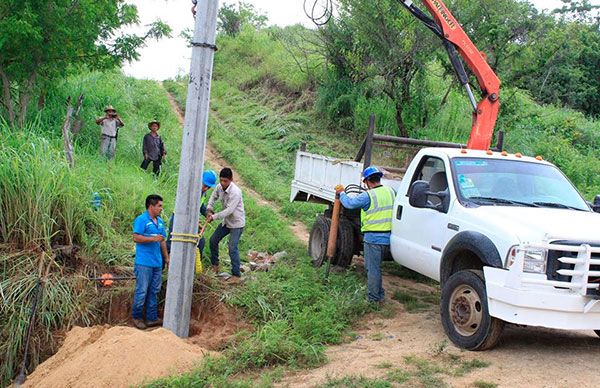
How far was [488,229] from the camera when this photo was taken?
5.83 metres

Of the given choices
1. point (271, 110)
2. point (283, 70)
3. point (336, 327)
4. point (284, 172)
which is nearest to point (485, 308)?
point (336, 327)

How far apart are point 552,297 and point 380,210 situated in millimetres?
2681

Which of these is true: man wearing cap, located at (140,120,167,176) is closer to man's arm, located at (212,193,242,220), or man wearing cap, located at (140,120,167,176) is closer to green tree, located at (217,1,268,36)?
man's arm, located at (212,193,242,220)

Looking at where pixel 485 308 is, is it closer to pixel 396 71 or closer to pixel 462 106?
pixel 396 71

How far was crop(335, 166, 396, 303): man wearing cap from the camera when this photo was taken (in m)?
7.55

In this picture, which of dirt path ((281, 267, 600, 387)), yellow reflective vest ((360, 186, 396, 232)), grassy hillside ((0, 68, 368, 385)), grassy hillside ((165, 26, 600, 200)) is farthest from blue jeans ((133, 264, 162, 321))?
grassy hillside ((165, 26, 600, 200))

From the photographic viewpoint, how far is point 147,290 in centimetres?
746

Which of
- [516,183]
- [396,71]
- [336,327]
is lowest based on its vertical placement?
[336,327]

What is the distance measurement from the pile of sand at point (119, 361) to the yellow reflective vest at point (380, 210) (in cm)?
265

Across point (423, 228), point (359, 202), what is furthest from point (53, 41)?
point (423, 228)

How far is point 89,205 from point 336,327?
4234 millimetres

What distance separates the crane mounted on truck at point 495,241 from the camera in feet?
17.5

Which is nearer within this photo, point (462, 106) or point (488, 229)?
point (488, 229)

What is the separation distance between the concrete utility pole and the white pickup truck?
2427 millimetres
